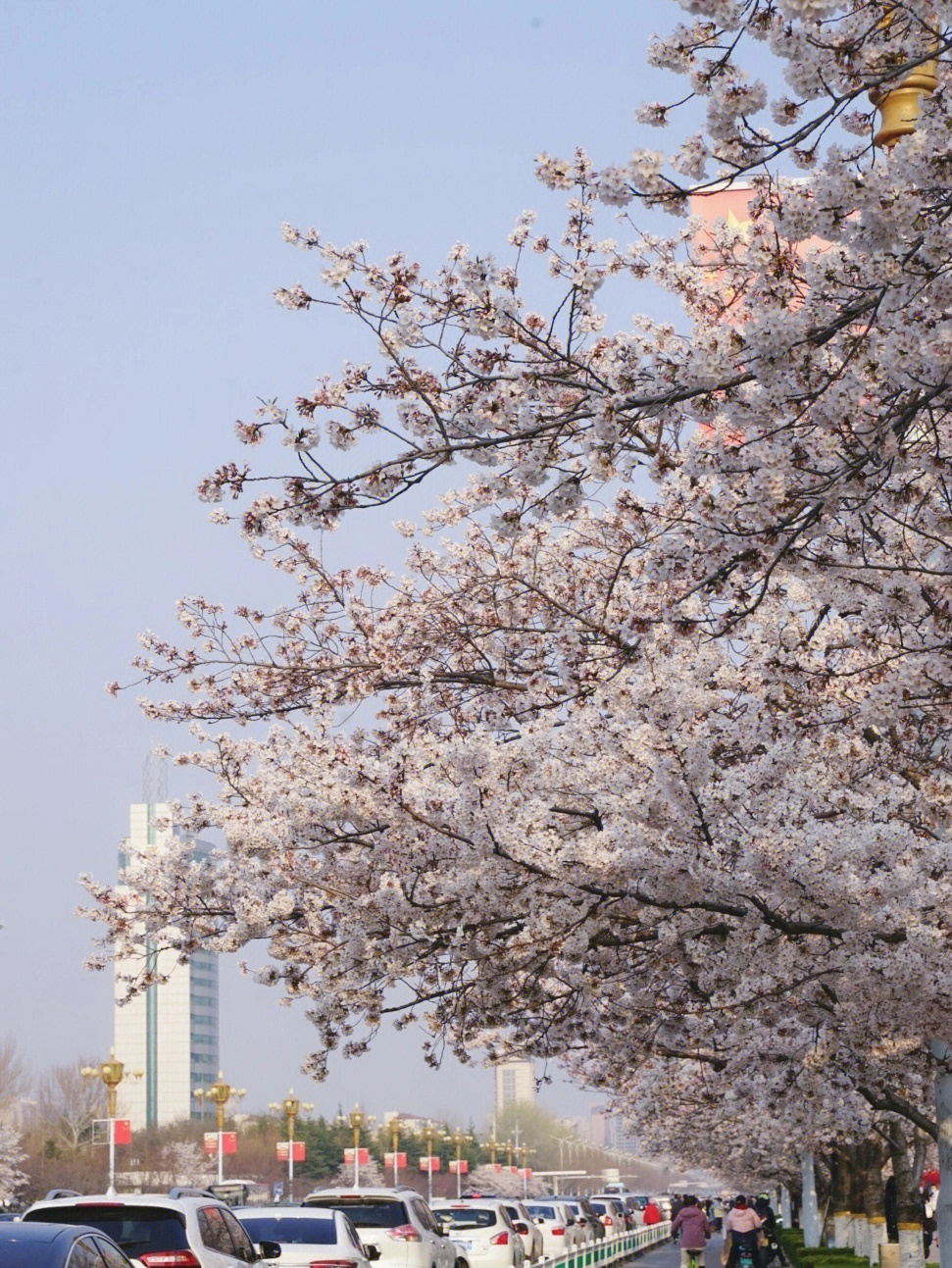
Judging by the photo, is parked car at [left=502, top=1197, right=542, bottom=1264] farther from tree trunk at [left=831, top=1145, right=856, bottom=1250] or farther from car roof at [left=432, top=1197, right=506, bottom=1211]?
tree trunk at [left=831, top=1145, right=856, bottom=1250]

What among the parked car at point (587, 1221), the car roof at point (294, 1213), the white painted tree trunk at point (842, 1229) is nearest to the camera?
the car roof at point (294, 1213)

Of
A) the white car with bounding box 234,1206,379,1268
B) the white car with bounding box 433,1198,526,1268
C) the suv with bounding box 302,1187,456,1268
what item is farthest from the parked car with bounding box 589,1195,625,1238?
the white car with bounding box 234,1206,379,1268

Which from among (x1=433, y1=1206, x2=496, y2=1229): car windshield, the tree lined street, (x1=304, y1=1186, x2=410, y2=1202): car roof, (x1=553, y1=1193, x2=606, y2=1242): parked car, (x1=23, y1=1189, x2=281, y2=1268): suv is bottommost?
(x1=553, y1=1193, x2=606, y2=1242): parked car

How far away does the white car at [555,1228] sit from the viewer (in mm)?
39469

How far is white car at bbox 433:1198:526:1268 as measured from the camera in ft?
89.4

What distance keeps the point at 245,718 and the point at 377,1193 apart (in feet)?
25.8

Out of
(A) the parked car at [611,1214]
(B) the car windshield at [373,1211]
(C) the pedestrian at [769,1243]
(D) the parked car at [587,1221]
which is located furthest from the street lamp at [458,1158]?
(B) the car windshield at [373,1211]

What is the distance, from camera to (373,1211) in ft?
67.5

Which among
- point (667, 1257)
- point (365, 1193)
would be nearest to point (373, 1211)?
point (365, 1193)

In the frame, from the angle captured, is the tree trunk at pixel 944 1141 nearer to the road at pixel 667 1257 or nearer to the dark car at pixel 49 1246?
the dark car at pixel 49 1246

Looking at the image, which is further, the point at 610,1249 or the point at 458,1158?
the point at 458,1158

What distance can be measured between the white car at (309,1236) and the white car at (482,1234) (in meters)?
10.2

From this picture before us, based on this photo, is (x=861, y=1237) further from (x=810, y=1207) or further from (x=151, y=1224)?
(x=151, y=1224)

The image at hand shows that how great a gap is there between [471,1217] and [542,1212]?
1556 centimetres
